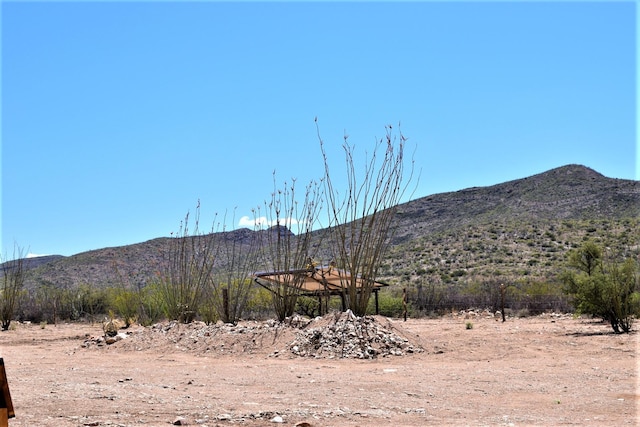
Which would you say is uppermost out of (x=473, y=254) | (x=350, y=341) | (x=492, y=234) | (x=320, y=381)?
(x=492, y=234)

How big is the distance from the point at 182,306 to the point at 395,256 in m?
31.0

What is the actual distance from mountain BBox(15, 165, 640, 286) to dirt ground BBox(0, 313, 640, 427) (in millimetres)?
20692

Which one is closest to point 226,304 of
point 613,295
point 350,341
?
point 350,341

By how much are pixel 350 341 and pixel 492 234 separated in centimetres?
3597

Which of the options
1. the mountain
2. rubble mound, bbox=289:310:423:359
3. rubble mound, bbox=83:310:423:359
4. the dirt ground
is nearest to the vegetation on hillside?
the mountain

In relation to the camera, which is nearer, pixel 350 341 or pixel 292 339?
pixel 350 341

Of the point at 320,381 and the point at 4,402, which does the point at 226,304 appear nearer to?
the point at 320,381

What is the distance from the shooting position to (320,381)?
10148mm

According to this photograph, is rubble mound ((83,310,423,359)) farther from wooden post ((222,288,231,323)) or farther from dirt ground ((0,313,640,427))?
wooden post ((222,288,231,323))

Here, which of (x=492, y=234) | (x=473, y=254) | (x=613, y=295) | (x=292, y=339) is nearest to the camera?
(x=292, y=339)

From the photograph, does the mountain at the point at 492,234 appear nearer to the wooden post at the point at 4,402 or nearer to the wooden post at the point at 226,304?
the wooden post at the point at 226,304

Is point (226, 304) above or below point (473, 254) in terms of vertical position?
below

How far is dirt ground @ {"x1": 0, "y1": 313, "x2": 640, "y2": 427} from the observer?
7145 millimetres

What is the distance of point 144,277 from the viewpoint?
169ft
